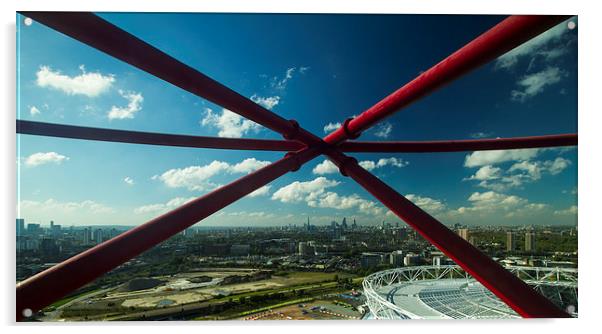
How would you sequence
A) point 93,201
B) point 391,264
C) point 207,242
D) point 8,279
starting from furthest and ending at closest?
point 391,264 → point 207,242 → point 93,201 → point 8,279

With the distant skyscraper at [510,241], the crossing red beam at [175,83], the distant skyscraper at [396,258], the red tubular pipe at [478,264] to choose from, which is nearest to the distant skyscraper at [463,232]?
the distant skyscraper at [510,241]

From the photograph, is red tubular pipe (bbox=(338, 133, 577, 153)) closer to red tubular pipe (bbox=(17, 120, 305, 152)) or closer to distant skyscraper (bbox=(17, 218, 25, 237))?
red tubular pipe (bbox=(17, 120, 305, 152))

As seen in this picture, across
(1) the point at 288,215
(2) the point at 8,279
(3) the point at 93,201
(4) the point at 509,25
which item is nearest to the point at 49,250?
(2) the point at 8,279

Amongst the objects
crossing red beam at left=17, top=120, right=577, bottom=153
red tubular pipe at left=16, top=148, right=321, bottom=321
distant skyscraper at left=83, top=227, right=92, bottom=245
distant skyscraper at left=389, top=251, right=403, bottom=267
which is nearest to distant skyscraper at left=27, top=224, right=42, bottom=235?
distant skyscraper at left=83, top=227, right=92, bottom=245

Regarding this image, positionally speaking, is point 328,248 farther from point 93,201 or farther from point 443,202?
point 93,201

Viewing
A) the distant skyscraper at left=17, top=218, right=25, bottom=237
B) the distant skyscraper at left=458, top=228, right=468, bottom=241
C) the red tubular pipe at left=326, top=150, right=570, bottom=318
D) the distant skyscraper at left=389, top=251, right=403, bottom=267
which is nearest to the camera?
the red tubular pipe at left=326, top=150, right=570, bottom=318
